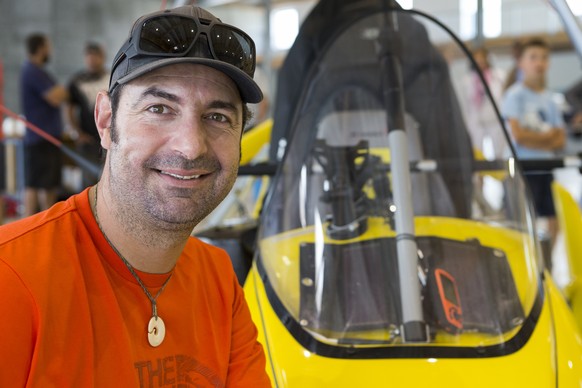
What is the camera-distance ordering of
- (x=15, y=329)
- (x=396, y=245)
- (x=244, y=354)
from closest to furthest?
1. (x=15, y=329)
2. (x=244, y=354)
3. (x=396, y=245)

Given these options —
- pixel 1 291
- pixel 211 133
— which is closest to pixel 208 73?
pixel 211 133

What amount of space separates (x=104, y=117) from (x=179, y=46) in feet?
0.75

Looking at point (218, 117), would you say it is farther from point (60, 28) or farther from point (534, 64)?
point (60, 28)

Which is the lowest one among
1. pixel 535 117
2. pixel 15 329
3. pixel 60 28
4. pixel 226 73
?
pixel 15 329

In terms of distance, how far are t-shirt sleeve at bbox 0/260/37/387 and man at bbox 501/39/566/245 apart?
189 inches

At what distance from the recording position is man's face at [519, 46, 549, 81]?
5.50 metres

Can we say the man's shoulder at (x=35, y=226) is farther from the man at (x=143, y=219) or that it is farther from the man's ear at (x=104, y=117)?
the man's ear at (x=104, y=117)

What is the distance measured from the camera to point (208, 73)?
4.47 ft

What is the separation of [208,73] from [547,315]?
4.20 ft

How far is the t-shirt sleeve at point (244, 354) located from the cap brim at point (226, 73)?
485mm

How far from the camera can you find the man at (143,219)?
121cm

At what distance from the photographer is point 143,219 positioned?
134cm

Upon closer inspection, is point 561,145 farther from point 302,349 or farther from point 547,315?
point 302,349

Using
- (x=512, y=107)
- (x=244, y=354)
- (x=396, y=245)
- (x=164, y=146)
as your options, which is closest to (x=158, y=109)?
(x=164, y=146)
